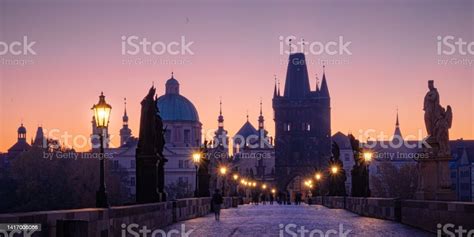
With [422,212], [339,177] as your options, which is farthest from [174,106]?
[422,212]

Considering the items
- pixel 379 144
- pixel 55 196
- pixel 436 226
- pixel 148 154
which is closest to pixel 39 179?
A: pixel 55 196

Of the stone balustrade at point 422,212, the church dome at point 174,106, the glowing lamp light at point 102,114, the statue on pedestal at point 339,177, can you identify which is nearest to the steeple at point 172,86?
the church dome at point 174,106

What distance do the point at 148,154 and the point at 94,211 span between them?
12610 millimetres

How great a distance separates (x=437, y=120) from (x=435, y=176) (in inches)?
73.9

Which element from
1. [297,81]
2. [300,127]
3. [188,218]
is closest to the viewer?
[188,218]

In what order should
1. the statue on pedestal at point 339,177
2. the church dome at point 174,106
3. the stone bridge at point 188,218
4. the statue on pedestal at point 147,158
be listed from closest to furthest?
the stone bridge at point 188,218 → the statue on pedestal at point 147,158 → the statue on pedestal at point 339,177 → the church dome at point 174,106

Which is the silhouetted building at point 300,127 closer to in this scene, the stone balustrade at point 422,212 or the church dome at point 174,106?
the church dome at point 174,106

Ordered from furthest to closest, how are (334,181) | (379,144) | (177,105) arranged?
(379,144) < (177,105) < (334,181)

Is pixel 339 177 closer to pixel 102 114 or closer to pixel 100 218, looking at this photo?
pixel 102 114

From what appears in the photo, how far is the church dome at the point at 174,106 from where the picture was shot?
563ft

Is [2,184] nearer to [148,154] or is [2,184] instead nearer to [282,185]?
[148,154]

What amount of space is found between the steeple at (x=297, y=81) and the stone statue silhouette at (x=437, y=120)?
129 metres

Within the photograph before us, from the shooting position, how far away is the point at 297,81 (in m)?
163

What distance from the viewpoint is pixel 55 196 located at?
9075cm
